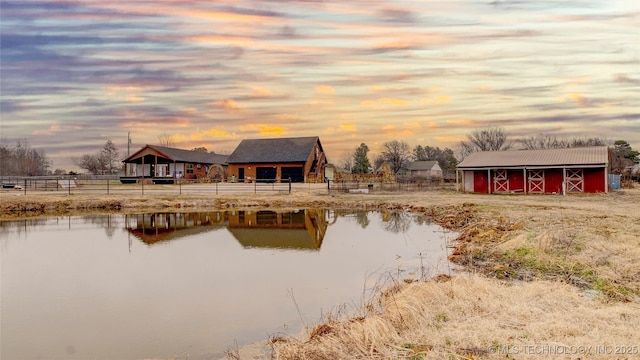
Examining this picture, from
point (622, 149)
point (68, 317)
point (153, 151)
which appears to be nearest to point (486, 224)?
point (68, 317)

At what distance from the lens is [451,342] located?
4.86 m

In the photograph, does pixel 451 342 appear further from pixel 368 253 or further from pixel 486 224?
pixel 486 224

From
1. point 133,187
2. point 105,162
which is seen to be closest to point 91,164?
point 105,162

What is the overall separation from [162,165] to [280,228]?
120ft

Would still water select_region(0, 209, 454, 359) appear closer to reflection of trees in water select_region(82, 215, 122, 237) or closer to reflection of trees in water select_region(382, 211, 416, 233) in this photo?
reflection of trees in water select_region(382, 211, 416, 233)

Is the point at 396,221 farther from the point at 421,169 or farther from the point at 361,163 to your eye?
the point at 421,169

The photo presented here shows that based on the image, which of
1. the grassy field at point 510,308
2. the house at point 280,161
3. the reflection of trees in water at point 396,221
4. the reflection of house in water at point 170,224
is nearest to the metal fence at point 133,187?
the house at point 280,161

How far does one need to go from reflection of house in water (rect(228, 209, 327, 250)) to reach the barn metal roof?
16.6 metres

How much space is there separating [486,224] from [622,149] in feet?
214

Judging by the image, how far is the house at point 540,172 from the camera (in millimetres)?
31656

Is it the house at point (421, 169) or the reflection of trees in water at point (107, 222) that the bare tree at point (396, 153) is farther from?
the reflection of trees in water at point (107, 222)

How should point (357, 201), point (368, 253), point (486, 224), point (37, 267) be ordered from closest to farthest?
point (37, 267) → point (368, 253) → point (486, 224) → point (357, 201)

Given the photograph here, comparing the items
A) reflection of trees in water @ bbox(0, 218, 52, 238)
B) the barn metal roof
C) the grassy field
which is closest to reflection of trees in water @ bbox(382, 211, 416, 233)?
the grassy field

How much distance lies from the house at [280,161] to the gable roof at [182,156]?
6.18 meters
